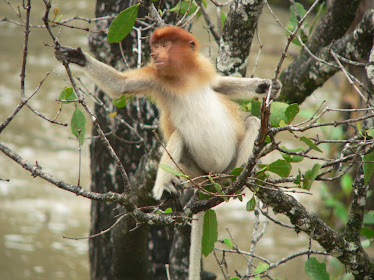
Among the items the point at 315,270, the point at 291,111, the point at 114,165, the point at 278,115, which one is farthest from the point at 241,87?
the point at 114,165

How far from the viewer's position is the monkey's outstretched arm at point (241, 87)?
282 centimetres

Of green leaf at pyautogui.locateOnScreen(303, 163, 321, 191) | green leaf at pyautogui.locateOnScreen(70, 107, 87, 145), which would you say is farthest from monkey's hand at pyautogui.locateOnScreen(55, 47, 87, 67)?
green leaf at pyautogui.locateOnScreen(303, 163, 321, 191)

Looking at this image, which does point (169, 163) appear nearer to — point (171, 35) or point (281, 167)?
point (171, 35)

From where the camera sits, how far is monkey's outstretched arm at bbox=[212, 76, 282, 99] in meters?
2.82

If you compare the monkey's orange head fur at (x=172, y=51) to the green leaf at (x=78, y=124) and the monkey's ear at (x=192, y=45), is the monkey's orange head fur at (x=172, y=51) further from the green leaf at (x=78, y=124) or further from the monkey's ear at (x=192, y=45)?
the green leaf at (x=78, y=124)

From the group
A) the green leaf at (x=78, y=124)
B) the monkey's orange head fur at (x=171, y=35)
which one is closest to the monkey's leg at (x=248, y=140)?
the monkey's orange head fur at (x=171, y=35)

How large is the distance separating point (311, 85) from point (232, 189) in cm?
125

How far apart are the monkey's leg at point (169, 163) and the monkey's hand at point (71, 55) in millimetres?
644

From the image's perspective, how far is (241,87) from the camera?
2920mm

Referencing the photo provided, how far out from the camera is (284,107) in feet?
7.39

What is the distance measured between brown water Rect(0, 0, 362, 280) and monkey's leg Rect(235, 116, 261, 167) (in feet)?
8.98

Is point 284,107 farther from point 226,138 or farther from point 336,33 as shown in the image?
point 336,33

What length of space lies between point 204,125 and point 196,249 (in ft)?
2.29

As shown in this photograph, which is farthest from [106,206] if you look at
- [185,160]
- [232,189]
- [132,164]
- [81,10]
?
[81,10]
